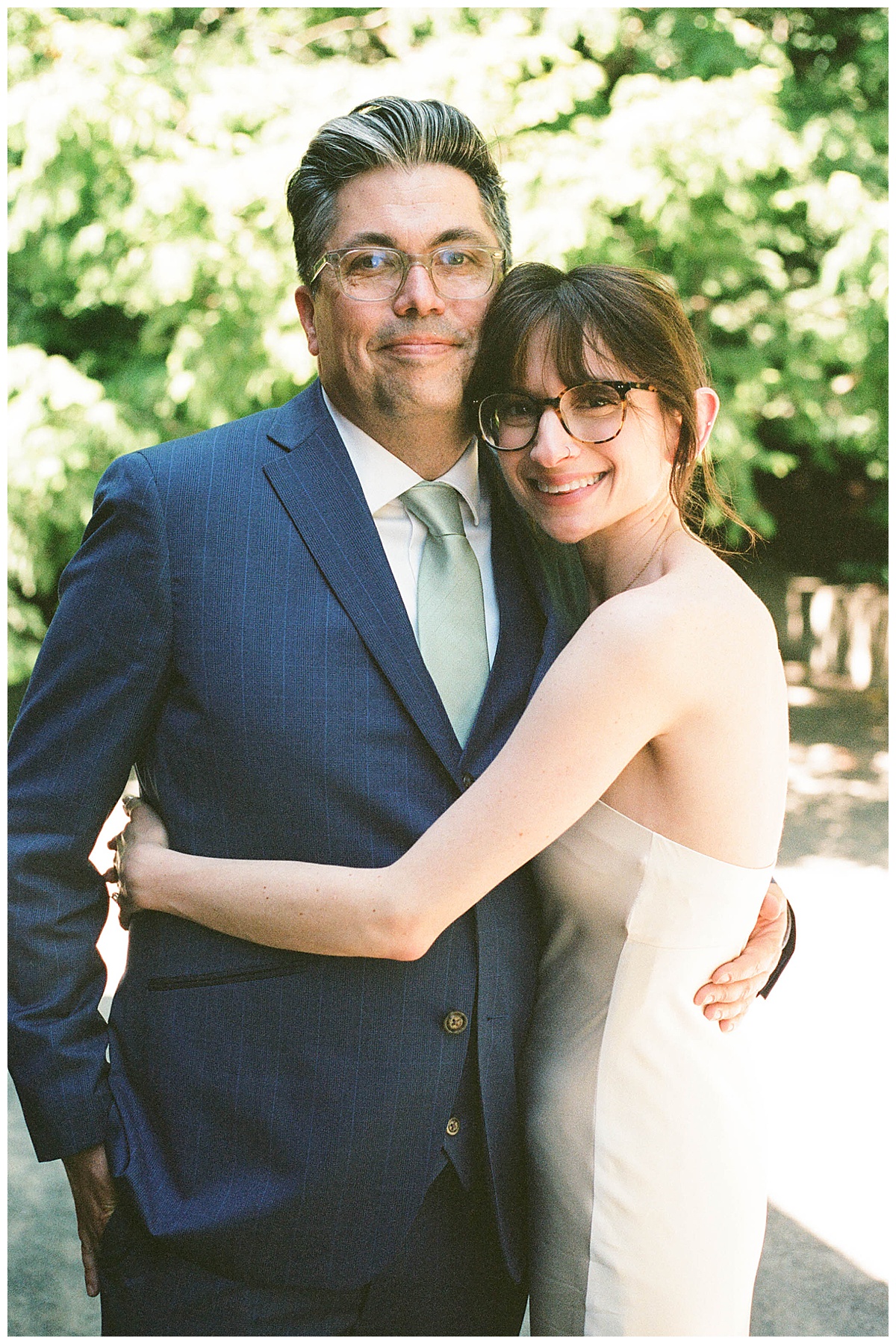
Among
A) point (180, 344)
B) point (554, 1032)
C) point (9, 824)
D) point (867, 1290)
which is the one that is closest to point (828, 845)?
point (867, 1290)

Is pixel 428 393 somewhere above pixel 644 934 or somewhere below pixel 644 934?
above

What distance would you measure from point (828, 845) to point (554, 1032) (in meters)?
5.67

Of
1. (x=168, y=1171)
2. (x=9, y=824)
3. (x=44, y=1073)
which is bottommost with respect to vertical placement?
(x=168, y=1171)

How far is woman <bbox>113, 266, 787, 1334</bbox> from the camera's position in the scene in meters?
1.77

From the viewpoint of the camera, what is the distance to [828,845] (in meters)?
7.22

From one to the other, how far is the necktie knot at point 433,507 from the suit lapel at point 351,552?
0.11m

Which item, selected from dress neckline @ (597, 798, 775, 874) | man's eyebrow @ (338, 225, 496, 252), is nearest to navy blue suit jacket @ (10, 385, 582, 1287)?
dress neckline @ (597, 798, 775, 874)

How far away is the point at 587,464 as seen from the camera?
1921mm

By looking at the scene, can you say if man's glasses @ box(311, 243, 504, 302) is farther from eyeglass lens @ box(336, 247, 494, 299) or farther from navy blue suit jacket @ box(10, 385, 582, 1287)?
navy blue suit jacket @ box(10, 385, 582, 1287)

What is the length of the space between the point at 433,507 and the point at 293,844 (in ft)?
2.04

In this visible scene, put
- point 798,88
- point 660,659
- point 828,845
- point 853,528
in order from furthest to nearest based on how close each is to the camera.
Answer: point 853,528 → point 798,88 → point 828,845 → point 660,659

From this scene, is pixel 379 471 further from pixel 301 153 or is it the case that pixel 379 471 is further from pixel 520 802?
pixel 301 153

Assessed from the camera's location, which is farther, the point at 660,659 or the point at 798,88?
the point at 798,88

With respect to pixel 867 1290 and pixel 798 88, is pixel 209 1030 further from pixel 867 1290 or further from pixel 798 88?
pixel 798 88
